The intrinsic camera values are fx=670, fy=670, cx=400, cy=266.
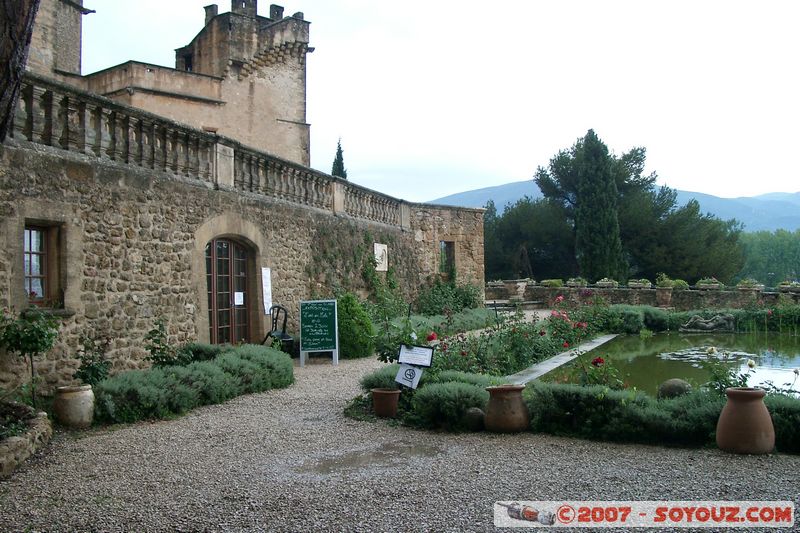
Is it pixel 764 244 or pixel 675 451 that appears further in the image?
pixel 764 244

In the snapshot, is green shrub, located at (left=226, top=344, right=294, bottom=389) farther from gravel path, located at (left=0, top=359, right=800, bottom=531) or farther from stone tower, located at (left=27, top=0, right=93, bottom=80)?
stone tower, located at (left=27, top=0, right=93, bottom=80)

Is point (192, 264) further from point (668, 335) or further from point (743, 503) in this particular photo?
point (668, 335)

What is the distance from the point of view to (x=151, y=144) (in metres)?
8.96

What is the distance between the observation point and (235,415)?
7285 millimetres

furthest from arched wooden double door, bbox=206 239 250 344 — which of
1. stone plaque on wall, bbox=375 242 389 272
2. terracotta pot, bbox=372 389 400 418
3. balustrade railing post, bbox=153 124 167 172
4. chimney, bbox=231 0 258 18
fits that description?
chimney, bbox=231 0 258 18

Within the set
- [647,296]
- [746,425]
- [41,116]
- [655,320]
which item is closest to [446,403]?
[746,425]

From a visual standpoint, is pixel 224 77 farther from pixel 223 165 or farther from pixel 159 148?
pixel 159 148

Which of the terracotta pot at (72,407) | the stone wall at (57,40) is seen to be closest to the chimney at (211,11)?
the stone wall at (57,40)

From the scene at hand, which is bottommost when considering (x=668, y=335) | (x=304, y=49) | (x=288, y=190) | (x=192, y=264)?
(x=668, y=335)

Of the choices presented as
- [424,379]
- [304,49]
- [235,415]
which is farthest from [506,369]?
[304,49]

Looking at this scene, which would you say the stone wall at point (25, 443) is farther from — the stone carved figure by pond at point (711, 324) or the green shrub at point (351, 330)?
the stone carved figure by pond at point (711, 324)

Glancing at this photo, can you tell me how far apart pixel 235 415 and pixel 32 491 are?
9.31 feet

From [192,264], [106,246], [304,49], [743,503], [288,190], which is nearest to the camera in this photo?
[743,503]

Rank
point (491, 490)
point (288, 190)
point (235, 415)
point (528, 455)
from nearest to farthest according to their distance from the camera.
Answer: point (491, 490) → point (528, 455) → point (235, 415) → point (288, 190)
